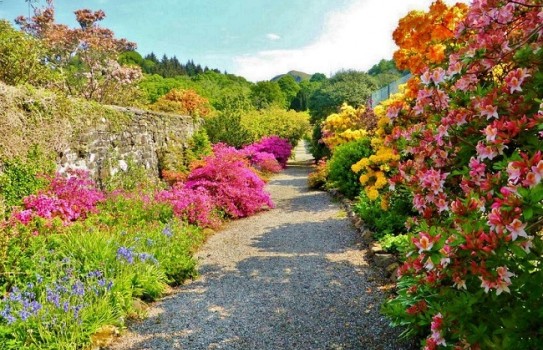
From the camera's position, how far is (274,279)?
4934mm

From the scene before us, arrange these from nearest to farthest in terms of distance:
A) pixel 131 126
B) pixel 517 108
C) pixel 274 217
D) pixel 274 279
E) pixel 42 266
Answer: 1. pixel 517 108
2. pixel 42 266
3. pixel 274 279
4. pixel 274 217
5. pixel 131 126

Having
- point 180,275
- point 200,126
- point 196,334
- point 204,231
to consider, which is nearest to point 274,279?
point 180,275

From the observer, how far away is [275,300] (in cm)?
431

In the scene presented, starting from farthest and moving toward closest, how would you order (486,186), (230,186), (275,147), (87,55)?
(275,147), (87,55), (230,186), (486,186)

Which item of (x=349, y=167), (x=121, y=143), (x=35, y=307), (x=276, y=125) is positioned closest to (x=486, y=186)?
(x=35, y=307)

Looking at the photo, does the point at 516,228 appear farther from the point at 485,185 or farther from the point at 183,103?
the point at 183,103

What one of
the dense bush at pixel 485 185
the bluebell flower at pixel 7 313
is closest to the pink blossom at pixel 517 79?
the dense bush at pixel 485 185

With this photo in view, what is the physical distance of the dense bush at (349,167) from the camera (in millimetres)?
9430

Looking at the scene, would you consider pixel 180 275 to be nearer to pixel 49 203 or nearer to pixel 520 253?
pixel 49 203

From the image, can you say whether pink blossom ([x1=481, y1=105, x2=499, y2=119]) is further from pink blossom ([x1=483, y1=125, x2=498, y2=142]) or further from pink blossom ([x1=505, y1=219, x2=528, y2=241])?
pink blossom ([x1=505, y1=219, x2=528, y2=241])

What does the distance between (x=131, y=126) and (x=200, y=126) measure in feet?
18.2

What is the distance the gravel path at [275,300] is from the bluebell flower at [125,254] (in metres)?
0.59

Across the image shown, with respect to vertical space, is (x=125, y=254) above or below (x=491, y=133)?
below

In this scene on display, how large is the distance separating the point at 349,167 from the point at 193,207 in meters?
4.14
